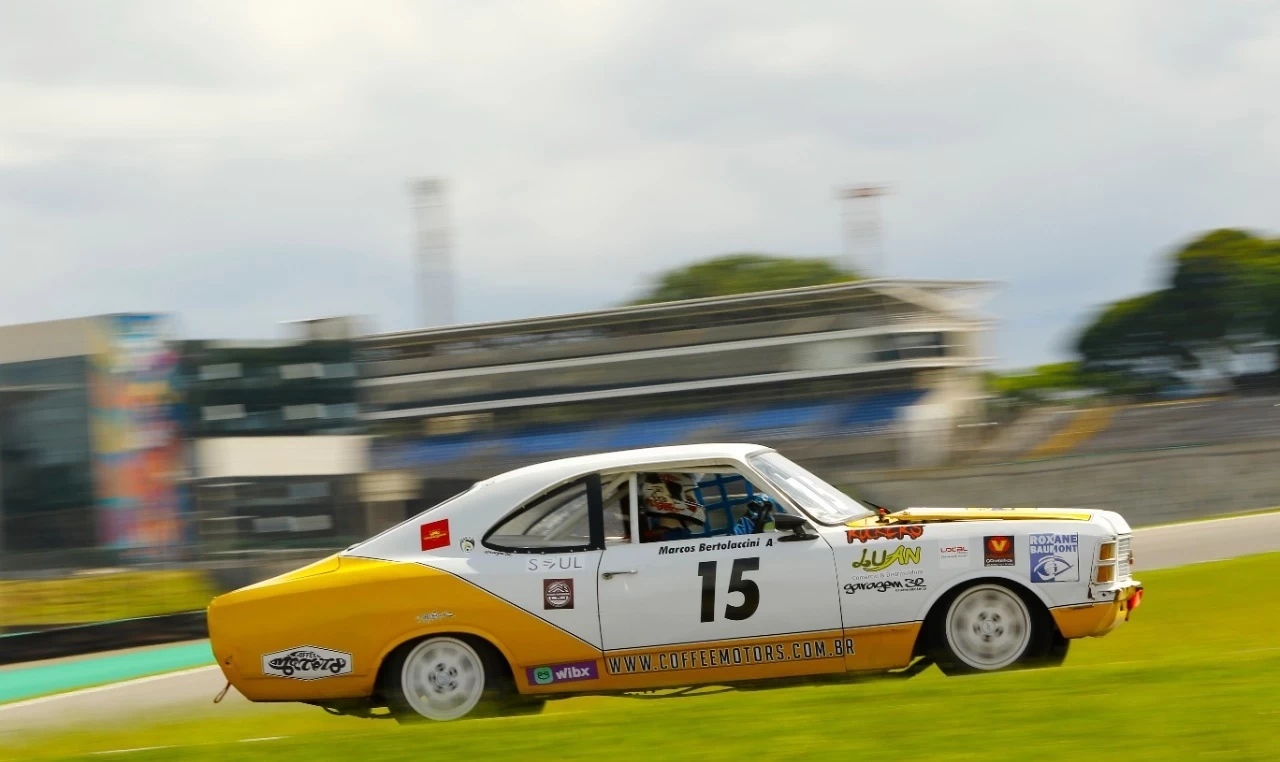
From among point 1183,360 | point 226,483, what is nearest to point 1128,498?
point 226,483

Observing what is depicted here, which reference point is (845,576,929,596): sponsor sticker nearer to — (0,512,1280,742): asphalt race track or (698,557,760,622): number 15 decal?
(698,557,760,622): number 15 decal

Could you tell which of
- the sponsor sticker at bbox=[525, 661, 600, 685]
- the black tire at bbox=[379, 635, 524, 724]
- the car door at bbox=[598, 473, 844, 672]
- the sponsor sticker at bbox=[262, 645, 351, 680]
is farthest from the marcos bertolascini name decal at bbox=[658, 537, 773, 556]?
the sponsor sticker at bbox=[262, 645, 351, 680]

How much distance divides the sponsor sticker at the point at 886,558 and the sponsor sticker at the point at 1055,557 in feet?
1.96

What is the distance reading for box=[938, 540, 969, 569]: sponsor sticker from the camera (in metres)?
7.17

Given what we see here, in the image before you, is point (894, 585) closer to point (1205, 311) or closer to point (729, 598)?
point (729, 598)

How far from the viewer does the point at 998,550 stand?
7.15m

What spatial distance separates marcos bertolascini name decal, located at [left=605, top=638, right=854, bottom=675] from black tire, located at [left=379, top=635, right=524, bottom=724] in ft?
2.02

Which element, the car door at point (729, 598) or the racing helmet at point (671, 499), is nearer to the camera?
the car door at point (729, 598)

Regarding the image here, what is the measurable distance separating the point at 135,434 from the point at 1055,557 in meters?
34.8

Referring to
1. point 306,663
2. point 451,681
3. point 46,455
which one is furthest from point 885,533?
point 46,455

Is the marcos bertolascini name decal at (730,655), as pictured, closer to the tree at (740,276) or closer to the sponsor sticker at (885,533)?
the sponsor sticker at (885,533)

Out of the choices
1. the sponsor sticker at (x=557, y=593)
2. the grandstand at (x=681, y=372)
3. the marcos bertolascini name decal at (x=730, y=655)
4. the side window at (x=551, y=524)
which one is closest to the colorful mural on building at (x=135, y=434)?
the grandstand at (x=681, y=372)

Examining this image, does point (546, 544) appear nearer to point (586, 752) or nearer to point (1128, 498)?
point (586, 752)

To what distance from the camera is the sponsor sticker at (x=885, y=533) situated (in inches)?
287
